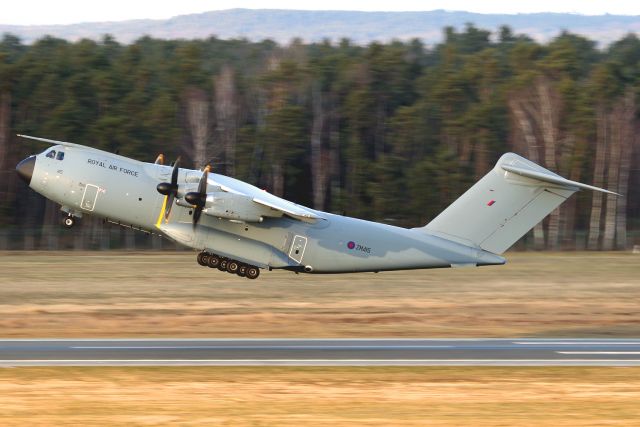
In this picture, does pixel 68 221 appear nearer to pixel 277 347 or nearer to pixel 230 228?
pixel 230 228

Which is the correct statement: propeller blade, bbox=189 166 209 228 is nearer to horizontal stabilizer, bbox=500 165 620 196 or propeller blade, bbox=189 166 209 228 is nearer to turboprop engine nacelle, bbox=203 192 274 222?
turboprop engine nacelle, bbox=203 192 274 222

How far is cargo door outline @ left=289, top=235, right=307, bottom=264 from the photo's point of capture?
32438 millimetres

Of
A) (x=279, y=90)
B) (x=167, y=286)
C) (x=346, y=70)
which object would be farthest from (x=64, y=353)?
(x=346, y=70)

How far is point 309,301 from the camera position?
44.1 m

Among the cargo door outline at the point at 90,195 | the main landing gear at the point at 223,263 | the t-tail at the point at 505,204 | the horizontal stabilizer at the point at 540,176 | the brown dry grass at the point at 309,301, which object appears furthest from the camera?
the brown dry grass at the point at 309,301

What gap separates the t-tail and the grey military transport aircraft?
0.03m

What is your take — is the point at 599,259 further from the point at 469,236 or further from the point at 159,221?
the point at 159,221

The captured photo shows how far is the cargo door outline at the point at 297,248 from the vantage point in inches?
1277

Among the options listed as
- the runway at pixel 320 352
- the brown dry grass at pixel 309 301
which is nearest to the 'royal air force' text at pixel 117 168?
the runway at pixel 320 352

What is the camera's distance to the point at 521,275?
55.9 meters

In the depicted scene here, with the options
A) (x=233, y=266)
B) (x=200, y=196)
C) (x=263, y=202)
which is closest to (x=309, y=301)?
(x=233, y=266)

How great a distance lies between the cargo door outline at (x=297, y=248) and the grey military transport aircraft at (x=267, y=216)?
32 millimetres

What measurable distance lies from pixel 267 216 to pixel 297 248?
159cm

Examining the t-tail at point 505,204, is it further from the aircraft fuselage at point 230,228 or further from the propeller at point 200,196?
the propeller at point 200,196
